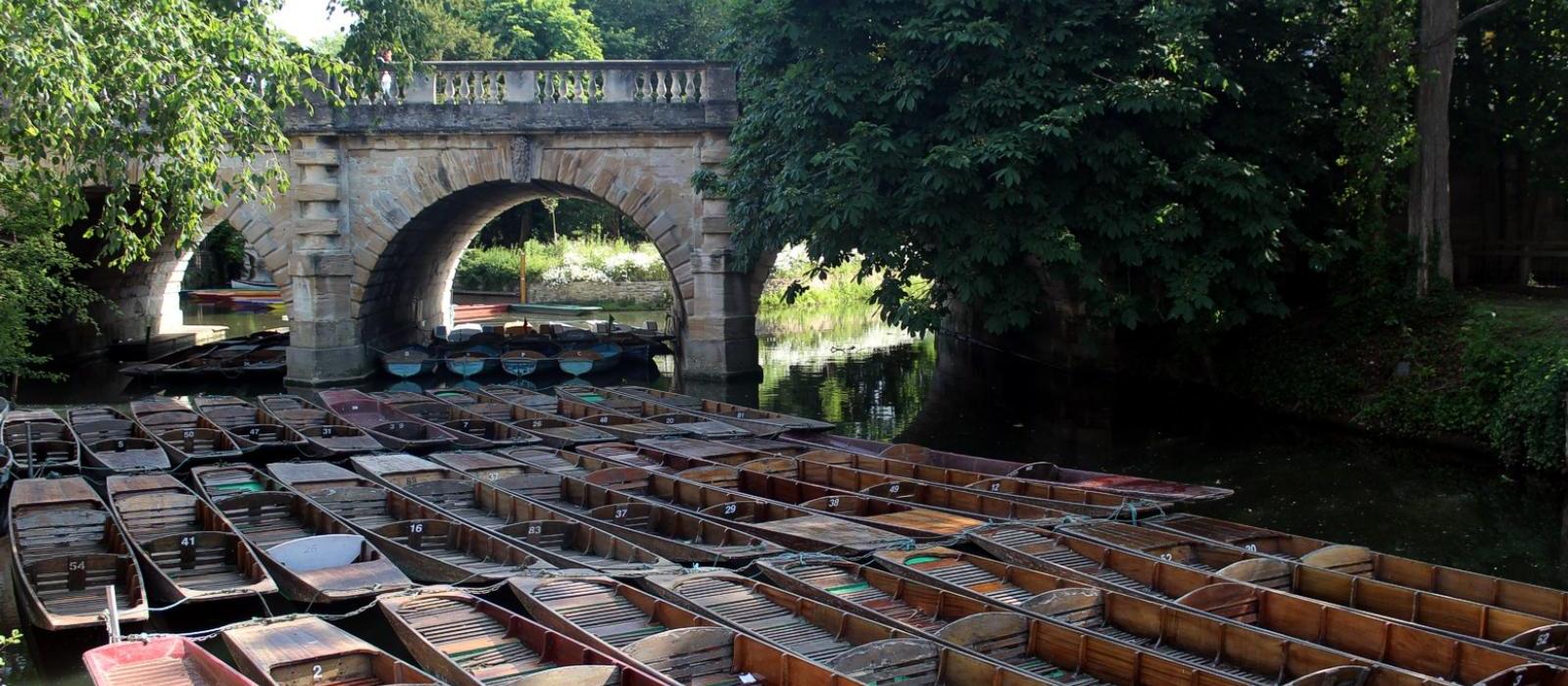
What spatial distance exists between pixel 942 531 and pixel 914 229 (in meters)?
5.70

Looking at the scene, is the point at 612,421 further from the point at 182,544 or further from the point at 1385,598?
the point at 1385,598

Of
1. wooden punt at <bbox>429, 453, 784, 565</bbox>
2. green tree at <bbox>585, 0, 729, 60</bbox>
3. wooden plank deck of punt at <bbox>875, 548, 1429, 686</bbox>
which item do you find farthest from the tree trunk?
green tree at <bbox>585, 0, 729, 60</bbox>

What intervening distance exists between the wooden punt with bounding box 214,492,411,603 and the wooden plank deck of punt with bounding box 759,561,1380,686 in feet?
7.48

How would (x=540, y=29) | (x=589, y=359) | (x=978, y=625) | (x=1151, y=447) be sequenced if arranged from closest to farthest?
1. (x=978, y=625)
2. (x=1151, y=447)
3. (x=589, y=359)
4. (x=540, y=29)

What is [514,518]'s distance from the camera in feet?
32.2

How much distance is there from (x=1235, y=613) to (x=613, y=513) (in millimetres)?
4312

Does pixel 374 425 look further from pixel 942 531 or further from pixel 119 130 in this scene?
pixel 942 531

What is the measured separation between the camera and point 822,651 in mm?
6820

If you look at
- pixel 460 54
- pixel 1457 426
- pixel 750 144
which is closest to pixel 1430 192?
pixel 1457 426

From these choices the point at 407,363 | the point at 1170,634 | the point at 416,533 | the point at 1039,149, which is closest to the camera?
the point at 1170,634

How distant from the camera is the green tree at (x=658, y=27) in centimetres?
3566

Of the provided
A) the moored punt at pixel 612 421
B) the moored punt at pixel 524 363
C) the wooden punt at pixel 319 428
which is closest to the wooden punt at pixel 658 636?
the wooden punt at pixel 319 428

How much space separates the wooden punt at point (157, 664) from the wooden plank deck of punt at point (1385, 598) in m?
5.21

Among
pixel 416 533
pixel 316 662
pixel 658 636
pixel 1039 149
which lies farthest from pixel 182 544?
pixel 1039 149
